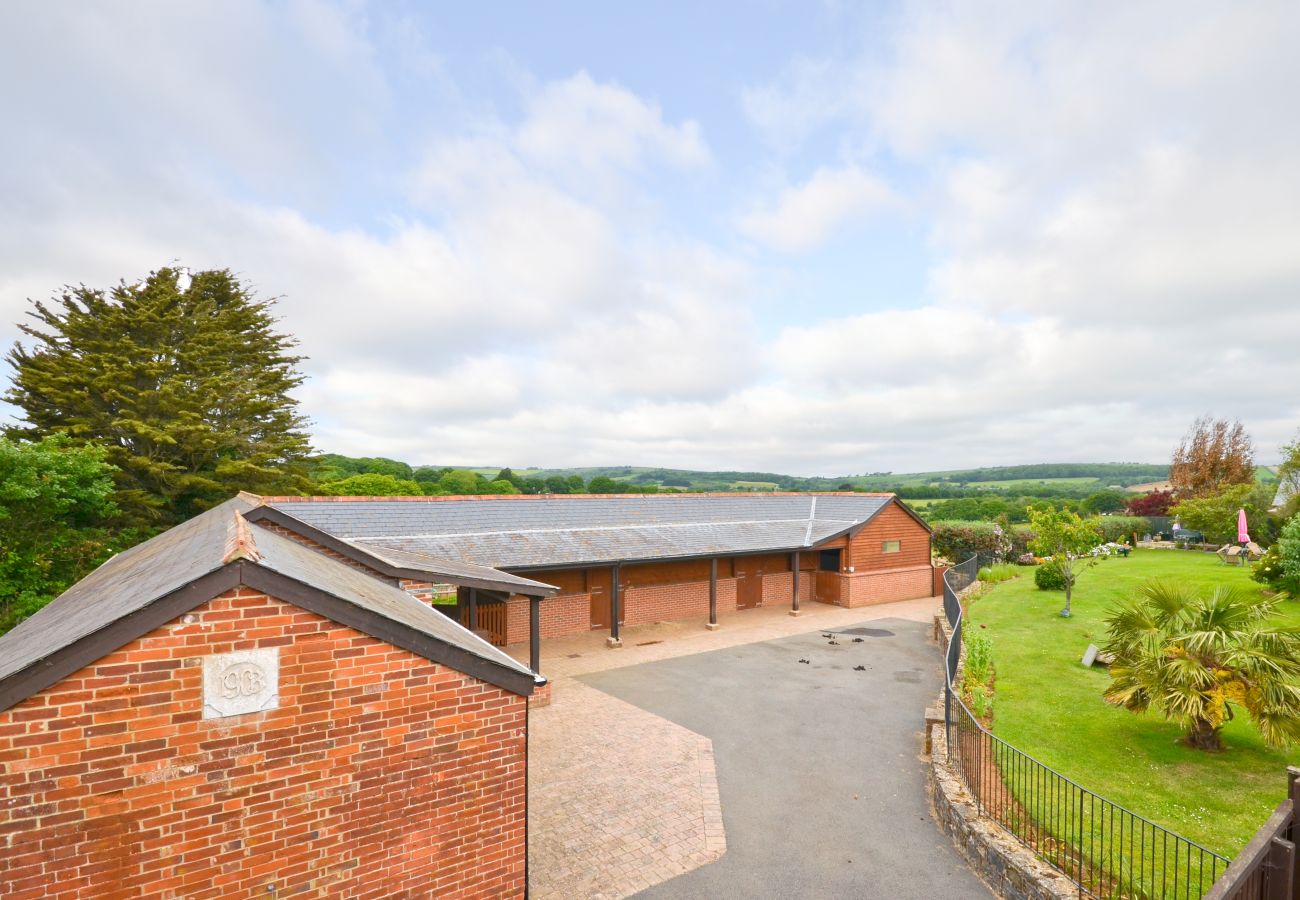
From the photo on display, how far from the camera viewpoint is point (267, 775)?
16.5ft

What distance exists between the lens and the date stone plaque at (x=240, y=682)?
4.80 metres

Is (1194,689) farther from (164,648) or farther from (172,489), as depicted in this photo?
(172,489)

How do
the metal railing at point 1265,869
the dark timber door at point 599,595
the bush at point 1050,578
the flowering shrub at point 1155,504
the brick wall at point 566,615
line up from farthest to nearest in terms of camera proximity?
the flowering shrub at point 1155,504
the bush at point 1050,578
the dark timber door at point 599,595
the brick wall at point 566,615
the metal railing at point 1265,869

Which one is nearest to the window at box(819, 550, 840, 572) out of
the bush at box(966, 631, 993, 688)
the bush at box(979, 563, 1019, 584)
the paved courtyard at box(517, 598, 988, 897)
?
the paved courtyard at box(517, 598, 988, 897)

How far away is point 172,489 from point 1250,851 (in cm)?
3675

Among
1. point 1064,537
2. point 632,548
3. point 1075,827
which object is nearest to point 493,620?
point 632,548

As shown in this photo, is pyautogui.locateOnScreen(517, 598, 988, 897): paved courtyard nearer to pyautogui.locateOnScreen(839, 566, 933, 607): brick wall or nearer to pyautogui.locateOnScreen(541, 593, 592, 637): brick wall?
pyautogui.locateOnScreen(541, 593, 592, 637): brick wall

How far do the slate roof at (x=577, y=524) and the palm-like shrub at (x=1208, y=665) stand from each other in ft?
42.3

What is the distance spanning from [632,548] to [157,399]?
87.2ft

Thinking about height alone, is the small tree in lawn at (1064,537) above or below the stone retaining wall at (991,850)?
above

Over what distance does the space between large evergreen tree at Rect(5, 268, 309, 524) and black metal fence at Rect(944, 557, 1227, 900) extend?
109 feet

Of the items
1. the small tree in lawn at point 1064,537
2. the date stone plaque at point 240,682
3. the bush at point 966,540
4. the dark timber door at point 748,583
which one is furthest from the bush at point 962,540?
the date stone plaque at point 240,682

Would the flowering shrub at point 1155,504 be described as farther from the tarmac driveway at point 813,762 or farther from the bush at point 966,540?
the tarmac driveway at point 813,762

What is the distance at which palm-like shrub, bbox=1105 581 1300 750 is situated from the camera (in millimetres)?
8266
